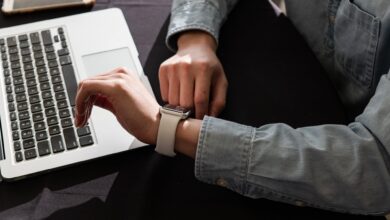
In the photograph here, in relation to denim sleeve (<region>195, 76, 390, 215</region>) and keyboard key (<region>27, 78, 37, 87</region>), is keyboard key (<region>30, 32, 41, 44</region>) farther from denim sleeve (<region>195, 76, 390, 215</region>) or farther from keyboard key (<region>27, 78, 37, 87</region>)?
denim sleeve (<region>195, 76, 390, 215</region>)

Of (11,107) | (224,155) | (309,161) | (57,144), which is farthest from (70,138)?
(309,161)

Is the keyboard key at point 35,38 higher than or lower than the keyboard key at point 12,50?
higher

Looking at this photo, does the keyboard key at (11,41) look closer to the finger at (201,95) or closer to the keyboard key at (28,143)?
the keyboard key at (28,143)

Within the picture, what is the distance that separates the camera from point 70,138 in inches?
24.3

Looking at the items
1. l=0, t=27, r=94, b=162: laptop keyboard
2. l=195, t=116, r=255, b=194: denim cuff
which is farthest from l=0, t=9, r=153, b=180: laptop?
l=195, t=116, r=255, b=194: denim cuff

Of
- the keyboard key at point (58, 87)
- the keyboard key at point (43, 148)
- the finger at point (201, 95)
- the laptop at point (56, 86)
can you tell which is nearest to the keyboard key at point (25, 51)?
the laptop at point (56, 86)

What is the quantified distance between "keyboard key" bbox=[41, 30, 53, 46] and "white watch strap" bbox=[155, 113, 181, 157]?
0.96ft

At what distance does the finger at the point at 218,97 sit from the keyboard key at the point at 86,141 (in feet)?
0.62

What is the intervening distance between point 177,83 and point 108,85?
0.40 ft

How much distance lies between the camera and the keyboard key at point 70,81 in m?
0.67

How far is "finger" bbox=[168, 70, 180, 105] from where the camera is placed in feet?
2.19

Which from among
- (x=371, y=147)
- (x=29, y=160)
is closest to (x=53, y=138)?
(x=29, y=160)

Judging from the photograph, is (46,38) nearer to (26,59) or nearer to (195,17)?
(26,59)

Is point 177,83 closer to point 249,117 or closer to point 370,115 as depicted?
point 249,117
